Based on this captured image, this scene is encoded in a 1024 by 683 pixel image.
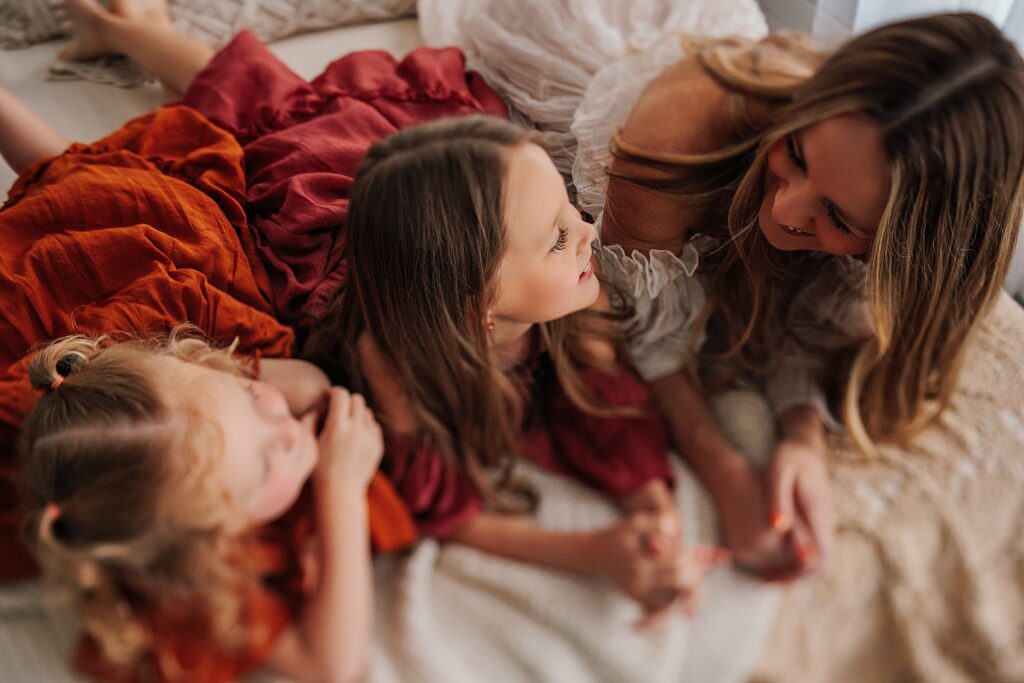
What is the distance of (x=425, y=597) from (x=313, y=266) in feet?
1.05

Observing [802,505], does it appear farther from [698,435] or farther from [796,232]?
[796,232]

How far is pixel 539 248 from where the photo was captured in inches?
19.6

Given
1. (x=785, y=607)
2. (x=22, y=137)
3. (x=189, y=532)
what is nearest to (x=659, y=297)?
(x=785, y=607)

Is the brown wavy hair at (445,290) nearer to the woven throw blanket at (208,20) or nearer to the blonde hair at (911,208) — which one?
the blonde hair at (911,208)

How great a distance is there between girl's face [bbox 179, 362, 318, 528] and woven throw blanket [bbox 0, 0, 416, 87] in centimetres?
64

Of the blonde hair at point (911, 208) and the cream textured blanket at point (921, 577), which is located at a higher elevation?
the blonde hair at point (911, 208)

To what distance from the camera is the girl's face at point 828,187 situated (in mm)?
448

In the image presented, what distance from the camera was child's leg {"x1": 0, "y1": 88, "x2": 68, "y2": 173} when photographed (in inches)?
31.1

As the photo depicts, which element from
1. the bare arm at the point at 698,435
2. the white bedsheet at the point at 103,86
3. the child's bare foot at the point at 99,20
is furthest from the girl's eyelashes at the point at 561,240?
the child's bare foot at the point at 99,20

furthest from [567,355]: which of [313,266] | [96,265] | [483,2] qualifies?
[483,2]

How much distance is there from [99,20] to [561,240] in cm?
72

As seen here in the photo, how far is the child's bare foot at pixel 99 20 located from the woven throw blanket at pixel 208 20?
17 mm

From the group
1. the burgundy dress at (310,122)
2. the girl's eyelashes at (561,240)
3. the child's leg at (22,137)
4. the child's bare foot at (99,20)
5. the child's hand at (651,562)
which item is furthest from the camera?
the child's bare foot at (99,20)

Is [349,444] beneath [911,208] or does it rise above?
beneath
